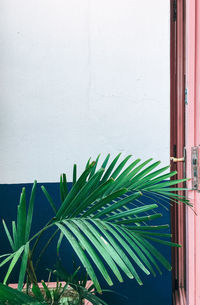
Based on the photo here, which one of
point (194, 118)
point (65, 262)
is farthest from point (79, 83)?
point (65, 262)

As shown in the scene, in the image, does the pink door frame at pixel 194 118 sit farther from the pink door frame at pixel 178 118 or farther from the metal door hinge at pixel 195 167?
the pink door frame at pixel 178 118

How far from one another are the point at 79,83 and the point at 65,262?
100 centimetres

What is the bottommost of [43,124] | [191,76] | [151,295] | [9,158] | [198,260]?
[151,295]

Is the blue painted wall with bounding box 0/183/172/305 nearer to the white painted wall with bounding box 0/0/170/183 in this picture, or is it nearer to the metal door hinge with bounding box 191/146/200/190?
the white painted wall with bounding box 0/0/170/183

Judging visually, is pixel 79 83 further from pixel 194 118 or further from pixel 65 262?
pixel 65 262

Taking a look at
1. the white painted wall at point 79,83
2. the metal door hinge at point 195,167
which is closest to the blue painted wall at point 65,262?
the white painted wall at point 79,83

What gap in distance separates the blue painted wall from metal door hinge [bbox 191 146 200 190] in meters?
0.70

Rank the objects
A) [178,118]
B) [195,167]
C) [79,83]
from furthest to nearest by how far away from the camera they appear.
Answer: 1. [178,118]
2. [79,83]
3. [195,167]

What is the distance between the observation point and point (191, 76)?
1.71 meters

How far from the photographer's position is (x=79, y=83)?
6.83ft

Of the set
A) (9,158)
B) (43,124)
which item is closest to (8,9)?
(43,124)

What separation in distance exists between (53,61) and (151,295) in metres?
1.41

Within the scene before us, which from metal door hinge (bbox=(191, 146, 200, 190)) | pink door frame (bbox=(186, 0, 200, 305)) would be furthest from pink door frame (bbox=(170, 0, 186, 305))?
metal door hinge (bbox=(191, 146, 200, 190))

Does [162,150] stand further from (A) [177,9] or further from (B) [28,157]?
(A) [177,9]
